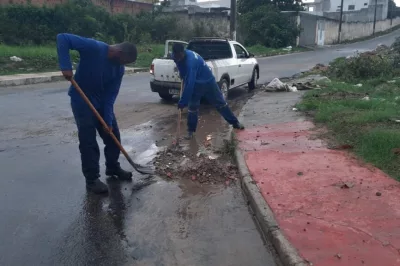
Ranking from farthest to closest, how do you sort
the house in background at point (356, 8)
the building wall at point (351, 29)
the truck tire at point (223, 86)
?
the house in background at point (356, 8) < the building wall at point (351, 29) < the truck tire at point (223, 86)

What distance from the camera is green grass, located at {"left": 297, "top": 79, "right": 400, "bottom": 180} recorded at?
580 cm

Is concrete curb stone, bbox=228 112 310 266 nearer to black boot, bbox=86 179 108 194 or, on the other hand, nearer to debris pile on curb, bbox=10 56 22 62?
black boot, bbox=86 179 108 194

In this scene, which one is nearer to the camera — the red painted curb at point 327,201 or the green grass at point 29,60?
the red painted curb at point 327,201

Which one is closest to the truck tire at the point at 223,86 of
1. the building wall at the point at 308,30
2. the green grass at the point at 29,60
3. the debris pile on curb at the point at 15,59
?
the green grass at the point at 29,60

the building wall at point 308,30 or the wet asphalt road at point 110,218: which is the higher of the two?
the building wall at point 308,30

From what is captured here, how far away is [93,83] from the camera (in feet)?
15.8

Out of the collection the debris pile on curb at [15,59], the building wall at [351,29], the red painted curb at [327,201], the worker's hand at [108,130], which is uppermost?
the building wall at [351,29]

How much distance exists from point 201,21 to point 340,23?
24.9 metres

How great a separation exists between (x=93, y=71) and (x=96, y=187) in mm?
1355

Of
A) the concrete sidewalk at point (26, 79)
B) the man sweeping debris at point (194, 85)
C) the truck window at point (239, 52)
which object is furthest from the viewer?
the concrete sidewalk at point (26, 79)

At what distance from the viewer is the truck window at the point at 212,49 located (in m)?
11.7

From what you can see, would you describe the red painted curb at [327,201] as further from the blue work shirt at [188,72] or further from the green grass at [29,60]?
the green grass at [29,60]

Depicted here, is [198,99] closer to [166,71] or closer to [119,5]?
[166,71]

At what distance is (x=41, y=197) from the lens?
15.6ft
